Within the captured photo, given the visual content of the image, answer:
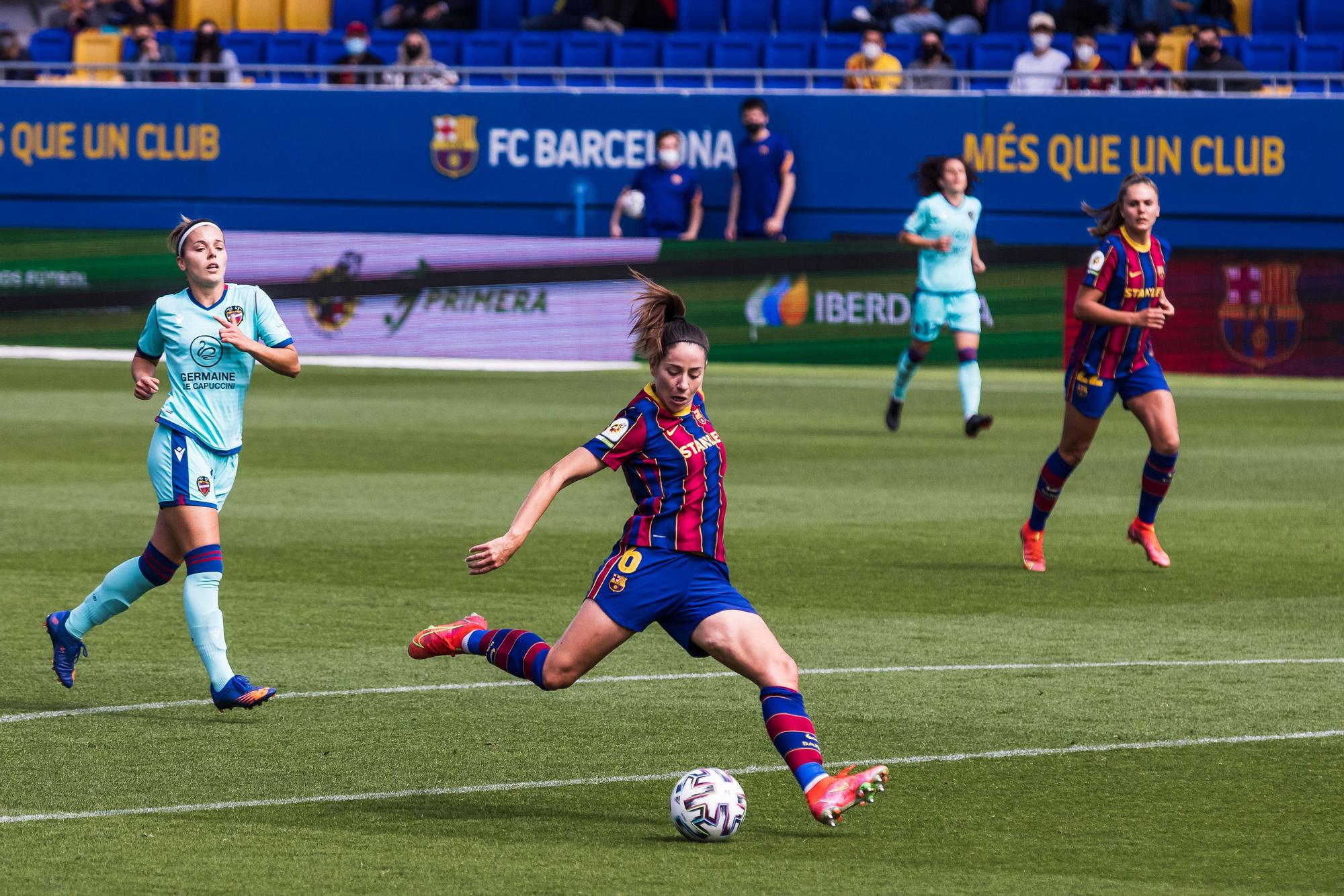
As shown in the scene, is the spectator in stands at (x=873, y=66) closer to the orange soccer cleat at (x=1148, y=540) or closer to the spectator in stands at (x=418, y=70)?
the spectator in stands at (x=418, y=70)

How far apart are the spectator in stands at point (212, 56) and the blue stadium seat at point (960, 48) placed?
28.9ft

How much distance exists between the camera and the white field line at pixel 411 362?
957 inches

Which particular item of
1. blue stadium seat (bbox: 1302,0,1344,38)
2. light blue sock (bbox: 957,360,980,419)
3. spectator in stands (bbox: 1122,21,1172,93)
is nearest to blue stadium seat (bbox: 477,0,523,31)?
spectator in stands (bbox: 1122,21,1172,93)

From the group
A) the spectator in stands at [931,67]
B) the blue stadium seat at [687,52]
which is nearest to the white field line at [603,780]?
the spectator in stands at [931,67]

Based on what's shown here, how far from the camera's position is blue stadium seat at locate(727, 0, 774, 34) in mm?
27578

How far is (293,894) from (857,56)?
829 inches

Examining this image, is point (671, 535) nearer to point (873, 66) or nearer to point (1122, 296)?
point (1122, 296)

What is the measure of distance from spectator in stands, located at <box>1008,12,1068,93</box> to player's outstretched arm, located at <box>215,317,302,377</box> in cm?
1757

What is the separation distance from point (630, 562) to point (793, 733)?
2.23ft

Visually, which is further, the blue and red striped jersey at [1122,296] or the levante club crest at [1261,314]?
the levante club crest at [1261,314]

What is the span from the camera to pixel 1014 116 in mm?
24438

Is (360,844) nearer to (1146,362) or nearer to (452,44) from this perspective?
(1146,362)

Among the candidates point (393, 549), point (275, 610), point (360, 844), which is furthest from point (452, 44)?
point (360, 844)

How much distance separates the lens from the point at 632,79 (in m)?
26.5
